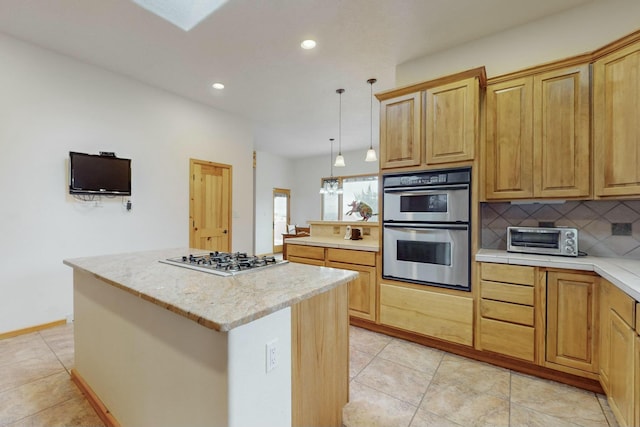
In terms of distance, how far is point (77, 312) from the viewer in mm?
2016

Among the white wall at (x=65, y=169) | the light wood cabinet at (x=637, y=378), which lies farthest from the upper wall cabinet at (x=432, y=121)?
the white wall at (x=65, y=169)

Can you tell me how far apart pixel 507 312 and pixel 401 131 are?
5.88 ft

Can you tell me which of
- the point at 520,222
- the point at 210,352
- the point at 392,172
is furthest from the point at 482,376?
the point at 210,352

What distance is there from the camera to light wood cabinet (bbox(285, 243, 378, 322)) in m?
2.92

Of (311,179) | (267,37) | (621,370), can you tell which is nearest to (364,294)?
(621,370)

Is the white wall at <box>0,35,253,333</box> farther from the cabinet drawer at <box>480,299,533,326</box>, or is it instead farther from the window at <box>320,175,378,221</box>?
the window at <box>320,175,378,221</box>

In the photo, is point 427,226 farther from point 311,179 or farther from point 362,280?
point 311,179

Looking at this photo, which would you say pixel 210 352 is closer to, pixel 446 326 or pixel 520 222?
pixel 446 326

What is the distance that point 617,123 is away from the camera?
A: 1991 mm

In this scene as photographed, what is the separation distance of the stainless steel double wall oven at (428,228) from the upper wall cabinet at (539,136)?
1.24 ft

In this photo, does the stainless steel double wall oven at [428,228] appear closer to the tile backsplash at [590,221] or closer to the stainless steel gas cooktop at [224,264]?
the tile backsplash at [590,221]

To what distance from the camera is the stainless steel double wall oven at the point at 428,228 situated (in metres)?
2.41

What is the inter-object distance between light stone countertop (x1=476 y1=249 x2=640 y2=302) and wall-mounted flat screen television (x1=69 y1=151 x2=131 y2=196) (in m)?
4.00

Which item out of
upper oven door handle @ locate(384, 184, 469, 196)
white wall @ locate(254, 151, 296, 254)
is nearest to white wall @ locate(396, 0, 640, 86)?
upper oven door handle @ locate(384, 184, 469, 196)
